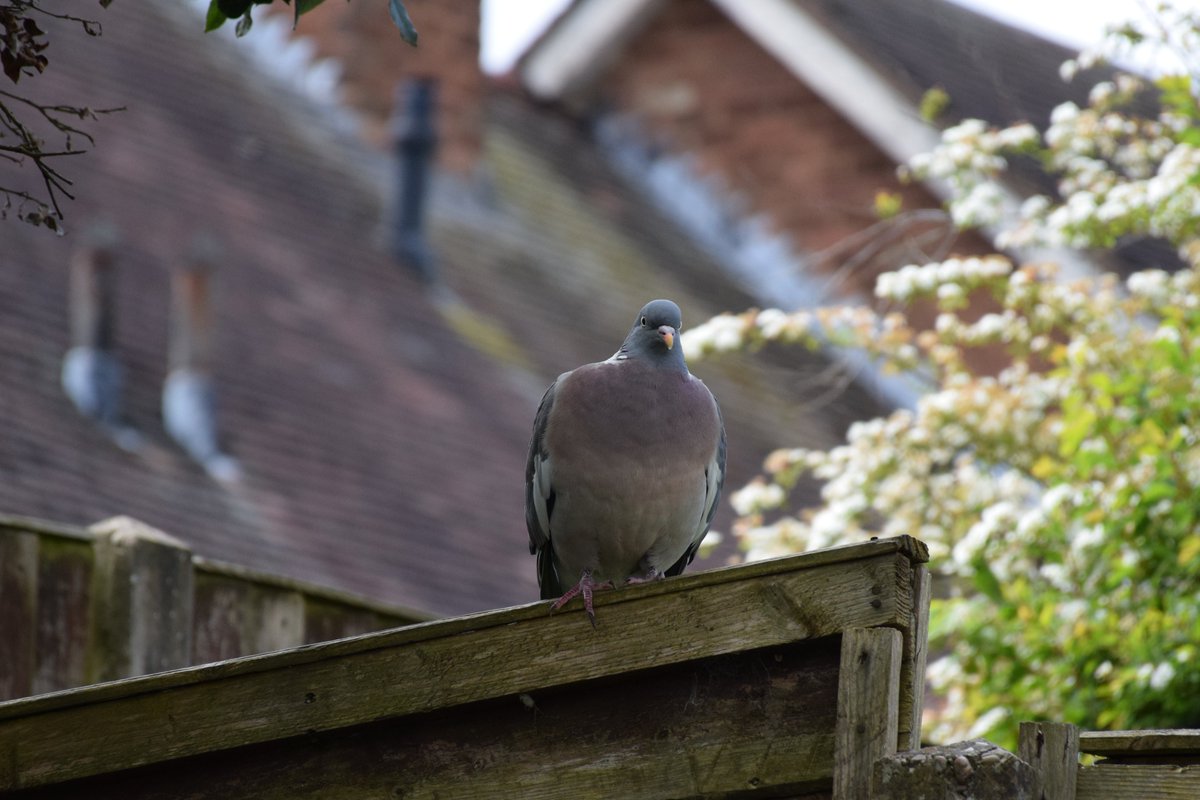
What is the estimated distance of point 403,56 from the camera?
13.4m

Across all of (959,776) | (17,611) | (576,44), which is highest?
(576,44)

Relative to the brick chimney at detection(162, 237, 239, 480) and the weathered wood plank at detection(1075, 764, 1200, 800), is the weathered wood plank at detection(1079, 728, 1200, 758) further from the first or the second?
the brick chimney at detection(162, 237, 239, 480)

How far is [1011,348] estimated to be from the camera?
6820 millimetres

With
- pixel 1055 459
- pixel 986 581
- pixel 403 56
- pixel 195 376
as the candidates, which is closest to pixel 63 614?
pixel 986 581

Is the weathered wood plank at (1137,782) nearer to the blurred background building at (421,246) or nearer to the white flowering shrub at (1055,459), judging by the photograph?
the white flowering shrub at (1055,459)

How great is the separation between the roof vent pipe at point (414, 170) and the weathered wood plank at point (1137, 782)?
29.4ft

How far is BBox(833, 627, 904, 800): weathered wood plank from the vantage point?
9.25 feet

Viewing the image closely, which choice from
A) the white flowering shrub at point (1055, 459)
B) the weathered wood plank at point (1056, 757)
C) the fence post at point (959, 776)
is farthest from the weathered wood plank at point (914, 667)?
the white flowering shrub at point (1055, 459)

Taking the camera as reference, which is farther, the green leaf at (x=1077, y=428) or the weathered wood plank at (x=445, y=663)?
the green leaf at (x=1077, y=428)

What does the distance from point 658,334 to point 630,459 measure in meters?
0.34

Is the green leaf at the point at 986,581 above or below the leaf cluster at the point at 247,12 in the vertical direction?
above

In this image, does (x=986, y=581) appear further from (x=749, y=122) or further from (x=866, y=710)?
(x=749, y=122)

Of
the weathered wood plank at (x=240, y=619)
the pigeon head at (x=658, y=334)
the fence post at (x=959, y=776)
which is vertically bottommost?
the fence post at (x=959, y=776)

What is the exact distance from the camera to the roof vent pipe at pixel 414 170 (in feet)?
39.5
